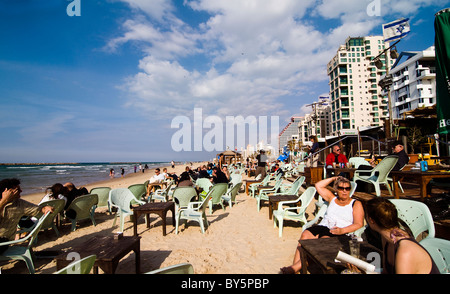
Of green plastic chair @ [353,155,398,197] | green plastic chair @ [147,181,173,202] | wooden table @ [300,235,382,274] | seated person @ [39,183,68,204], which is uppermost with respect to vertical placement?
green plastic chair @ [353,155,398,197]

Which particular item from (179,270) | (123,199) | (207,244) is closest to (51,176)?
(123,199)

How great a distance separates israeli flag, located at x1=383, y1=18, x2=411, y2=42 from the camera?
20062 millimetres

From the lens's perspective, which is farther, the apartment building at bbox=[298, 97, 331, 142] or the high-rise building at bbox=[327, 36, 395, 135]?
the apartment building at bbox=[298, 97, 331, 142]

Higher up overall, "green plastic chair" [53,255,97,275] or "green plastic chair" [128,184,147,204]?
"green plastic chair" [53,255,97,275]

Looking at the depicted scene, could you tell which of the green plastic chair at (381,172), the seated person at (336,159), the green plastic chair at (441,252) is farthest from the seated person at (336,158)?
the green plastic chair at (441,252)

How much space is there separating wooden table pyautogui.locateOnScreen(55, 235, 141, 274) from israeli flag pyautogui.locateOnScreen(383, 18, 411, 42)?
27218 mm

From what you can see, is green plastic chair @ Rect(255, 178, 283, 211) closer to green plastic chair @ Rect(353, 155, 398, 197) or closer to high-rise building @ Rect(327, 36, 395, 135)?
green plastic chair @ Rect(353, 155, 398, 197)

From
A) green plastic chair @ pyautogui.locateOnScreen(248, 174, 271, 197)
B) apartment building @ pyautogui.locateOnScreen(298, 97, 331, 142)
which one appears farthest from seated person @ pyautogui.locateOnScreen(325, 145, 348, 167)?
apartment building @ pyautogui.locateOnScreen(298, 97, 331, 142)

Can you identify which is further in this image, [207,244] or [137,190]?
[137,190]

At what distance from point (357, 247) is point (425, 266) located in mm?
434

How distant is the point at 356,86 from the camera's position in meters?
51.1

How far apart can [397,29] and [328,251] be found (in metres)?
27.2

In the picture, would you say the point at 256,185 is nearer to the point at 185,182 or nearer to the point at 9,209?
the point at 185,182

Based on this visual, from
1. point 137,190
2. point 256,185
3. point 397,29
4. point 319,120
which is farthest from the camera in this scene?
point 319,120
